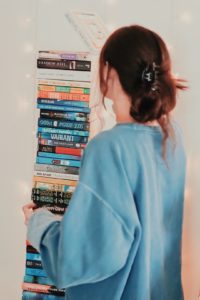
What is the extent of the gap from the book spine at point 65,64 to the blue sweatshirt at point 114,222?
619mm

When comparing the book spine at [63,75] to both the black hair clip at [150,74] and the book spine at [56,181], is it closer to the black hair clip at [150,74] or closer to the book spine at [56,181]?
the book spine at [56,181]

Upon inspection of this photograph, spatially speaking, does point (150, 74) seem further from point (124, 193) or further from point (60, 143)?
point (60, 143)

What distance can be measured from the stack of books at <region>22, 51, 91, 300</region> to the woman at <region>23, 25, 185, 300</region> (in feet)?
1.76

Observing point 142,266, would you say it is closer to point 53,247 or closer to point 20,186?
point 53,247

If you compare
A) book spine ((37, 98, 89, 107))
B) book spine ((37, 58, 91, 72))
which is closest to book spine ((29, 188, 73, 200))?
book spine ((37, 98, 89, 107))

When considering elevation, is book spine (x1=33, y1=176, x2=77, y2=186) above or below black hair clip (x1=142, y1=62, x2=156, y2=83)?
below

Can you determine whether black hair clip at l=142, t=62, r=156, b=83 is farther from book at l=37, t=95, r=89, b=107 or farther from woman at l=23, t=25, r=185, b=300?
book at l=37, t=95, r=89, b=107

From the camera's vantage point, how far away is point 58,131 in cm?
159

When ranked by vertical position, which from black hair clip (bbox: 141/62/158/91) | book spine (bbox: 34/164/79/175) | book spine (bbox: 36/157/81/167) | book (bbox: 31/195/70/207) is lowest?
book (bbox: 31/195/70/207)

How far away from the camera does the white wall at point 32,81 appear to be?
1.45m

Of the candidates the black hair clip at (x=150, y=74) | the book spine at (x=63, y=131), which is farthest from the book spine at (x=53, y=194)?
the black hair clip at (x=150, y=74)

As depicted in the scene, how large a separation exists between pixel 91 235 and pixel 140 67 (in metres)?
0.40

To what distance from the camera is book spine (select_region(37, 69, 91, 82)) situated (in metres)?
1.55

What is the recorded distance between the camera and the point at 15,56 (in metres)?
1.62
